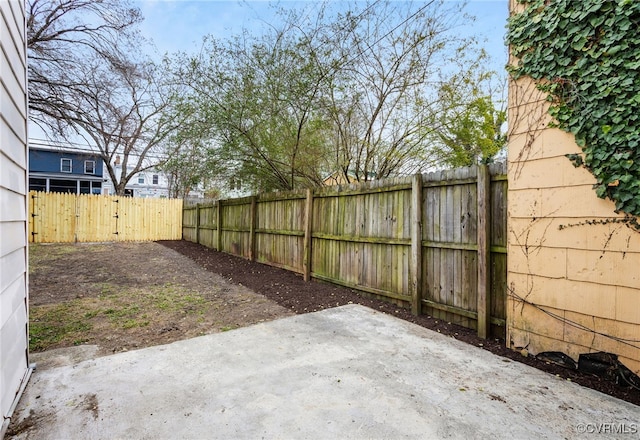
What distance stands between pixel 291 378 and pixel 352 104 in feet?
17.8

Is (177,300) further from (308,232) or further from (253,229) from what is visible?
(253,229)

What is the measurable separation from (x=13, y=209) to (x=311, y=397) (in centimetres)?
212

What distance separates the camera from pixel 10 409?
1.69 meters

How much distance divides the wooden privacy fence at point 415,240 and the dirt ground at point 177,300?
22cm

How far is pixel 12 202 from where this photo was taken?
1.81 metres

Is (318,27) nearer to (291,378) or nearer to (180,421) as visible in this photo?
(291,378)

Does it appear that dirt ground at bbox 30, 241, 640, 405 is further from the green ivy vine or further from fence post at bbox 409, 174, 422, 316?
the green ivy vine

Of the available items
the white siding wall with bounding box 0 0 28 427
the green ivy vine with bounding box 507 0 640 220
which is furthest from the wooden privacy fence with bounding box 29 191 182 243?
the green ivy vine with bounding box 507 0 640 220

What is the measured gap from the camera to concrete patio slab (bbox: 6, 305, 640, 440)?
63.6 inches

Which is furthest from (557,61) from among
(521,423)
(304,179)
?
(304,179)

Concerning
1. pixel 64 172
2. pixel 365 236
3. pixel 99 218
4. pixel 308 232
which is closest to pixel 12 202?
pixel 365 236

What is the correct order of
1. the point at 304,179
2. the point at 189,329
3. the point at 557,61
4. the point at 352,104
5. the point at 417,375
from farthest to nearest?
the point at 304,179
the point at 352,104
the point at 189,329
the point at 557,61
the point at 417,375

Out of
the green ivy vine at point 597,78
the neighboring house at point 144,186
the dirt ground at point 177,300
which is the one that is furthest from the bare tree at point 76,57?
the neighboring house at point 144,186

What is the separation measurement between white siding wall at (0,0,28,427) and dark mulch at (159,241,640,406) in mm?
2538
